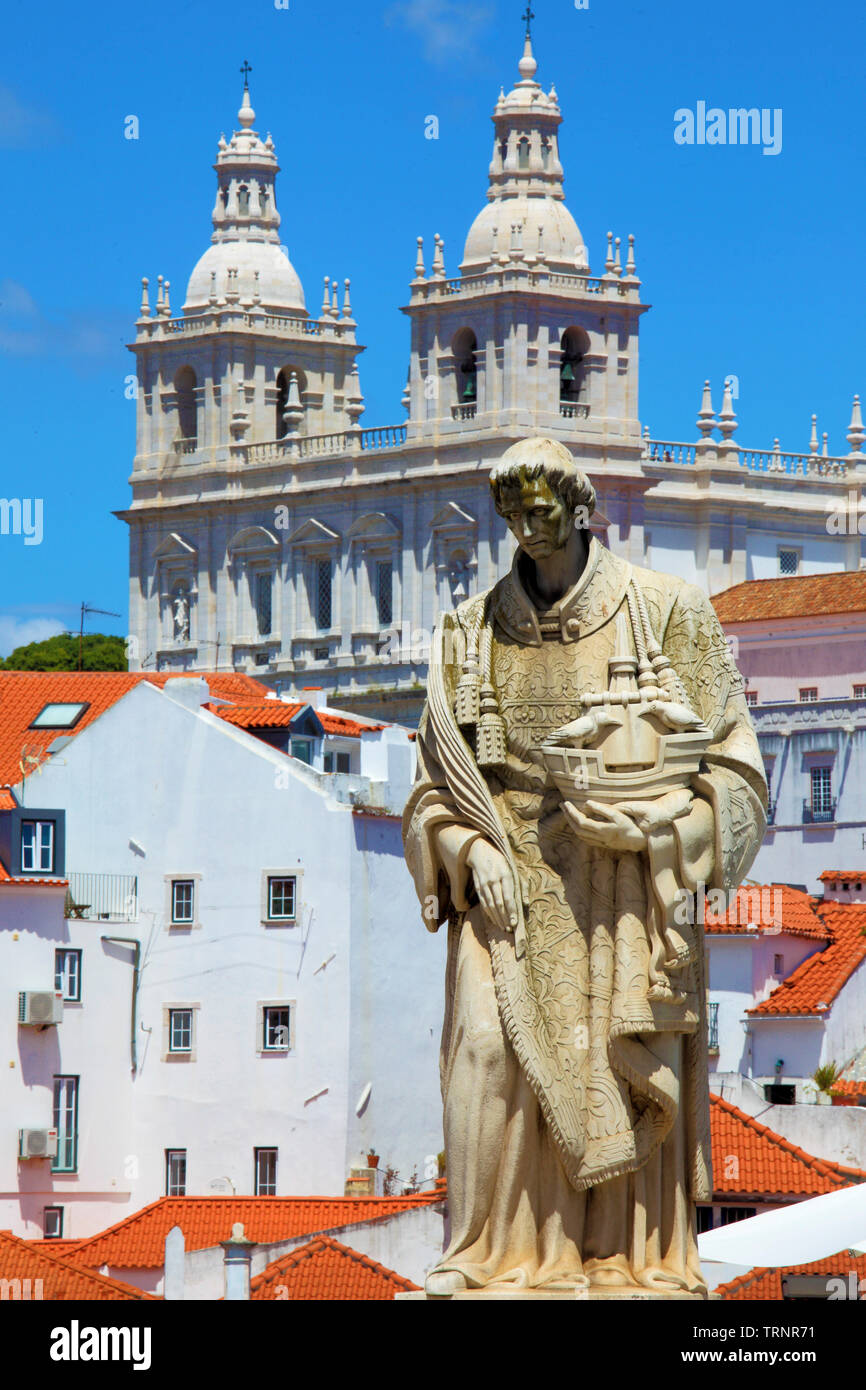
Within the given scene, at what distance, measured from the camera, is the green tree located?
125 m

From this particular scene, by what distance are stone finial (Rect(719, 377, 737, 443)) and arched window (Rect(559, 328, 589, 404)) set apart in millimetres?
7412

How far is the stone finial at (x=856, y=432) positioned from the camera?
424ft

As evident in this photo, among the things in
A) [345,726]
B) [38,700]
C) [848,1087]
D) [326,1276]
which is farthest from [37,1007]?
[326,1276]

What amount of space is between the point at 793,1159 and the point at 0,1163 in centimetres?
1664

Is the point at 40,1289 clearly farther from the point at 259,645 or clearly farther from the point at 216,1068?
the point at 259,645

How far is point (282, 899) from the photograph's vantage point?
59656 mm

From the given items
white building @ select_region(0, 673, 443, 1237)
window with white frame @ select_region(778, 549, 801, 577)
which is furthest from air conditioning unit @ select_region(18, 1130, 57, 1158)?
window with white frame @ select_region(778, 549, 801, 577)

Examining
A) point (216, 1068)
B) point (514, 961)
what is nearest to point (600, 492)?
point (216, 1068)

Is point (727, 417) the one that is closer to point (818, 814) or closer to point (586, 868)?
point (818, 814)

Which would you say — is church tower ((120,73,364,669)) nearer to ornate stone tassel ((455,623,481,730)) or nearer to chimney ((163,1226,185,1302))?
chimney ((163,1226,185,1302))

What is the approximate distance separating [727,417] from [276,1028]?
227 feet

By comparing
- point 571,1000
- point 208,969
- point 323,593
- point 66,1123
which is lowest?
point 66,1123

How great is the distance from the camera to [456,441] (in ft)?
382

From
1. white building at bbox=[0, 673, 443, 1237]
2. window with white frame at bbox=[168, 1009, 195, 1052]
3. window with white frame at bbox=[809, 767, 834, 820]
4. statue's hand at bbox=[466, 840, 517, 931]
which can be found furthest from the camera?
window with white frame at bbox=[809, 767, 834, 820]
